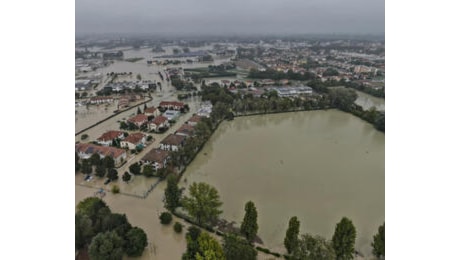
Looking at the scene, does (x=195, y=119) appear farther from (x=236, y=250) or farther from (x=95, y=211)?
(x=236, y=250)

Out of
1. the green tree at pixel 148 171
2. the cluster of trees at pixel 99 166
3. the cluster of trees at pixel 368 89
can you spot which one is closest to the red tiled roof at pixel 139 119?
the cluster of trees at pixel 99 166

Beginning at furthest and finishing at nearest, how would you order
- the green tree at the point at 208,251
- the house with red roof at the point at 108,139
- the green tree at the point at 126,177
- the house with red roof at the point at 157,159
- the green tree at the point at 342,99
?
1. the green tree at the point at 342,99
2. the house with red roof at the point at 108,139
3. the house with red roof at the point at 157,159
4. the green tree at the point at 126,177
5. the green tree at the point at 208,251

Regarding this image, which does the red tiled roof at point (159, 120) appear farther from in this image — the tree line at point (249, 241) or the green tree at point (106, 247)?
Answer: the green tree at point (106, 247)

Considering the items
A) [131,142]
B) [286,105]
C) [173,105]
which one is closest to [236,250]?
[131,142]

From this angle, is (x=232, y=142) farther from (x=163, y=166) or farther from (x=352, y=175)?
(x=352, y=175)

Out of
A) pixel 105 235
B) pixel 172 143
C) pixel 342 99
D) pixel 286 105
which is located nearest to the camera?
pixel 105 235

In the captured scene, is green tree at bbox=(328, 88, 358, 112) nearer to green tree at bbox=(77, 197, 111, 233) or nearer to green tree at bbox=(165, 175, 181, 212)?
green tree at bbox=(165, 175, 181, 212)

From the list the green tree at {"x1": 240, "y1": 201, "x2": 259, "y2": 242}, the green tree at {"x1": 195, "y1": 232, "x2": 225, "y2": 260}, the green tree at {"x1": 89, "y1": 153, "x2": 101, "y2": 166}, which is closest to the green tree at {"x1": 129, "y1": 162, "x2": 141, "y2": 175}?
the green tree at {"x1": 89, "y1": 153, "x2": 101, "y2": 166}

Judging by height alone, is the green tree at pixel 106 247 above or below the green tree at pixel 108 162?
below
